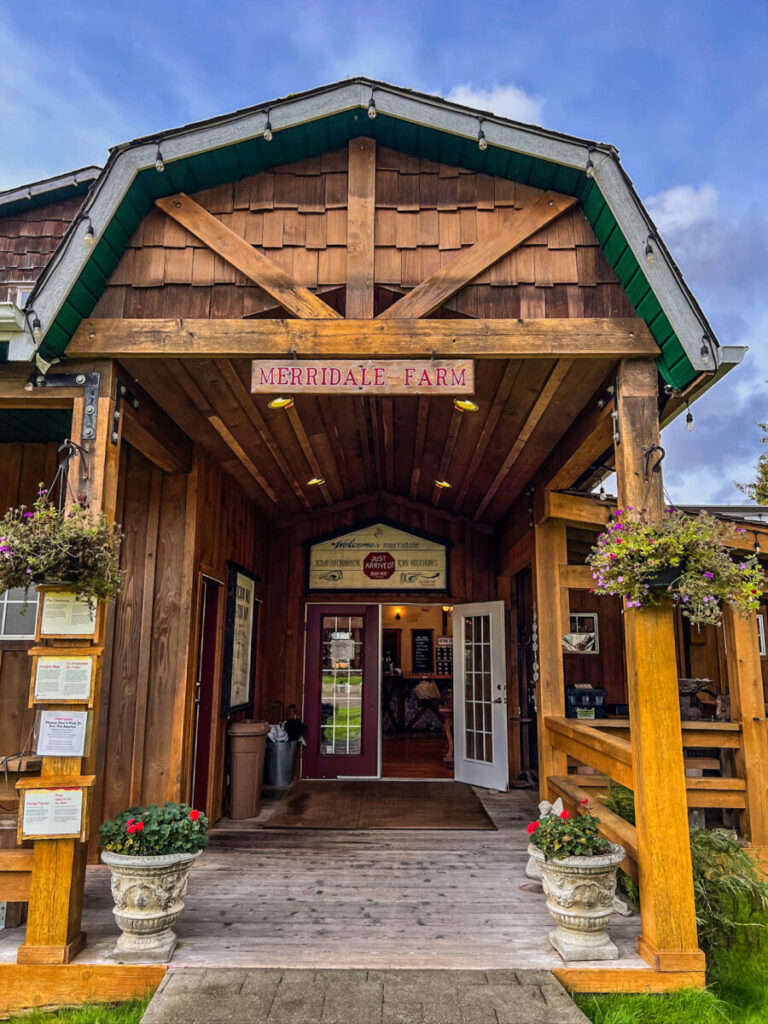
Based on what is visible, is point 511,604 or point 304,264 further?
point 511,604

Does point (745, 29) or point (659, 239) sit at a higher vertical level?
point (745, 29)

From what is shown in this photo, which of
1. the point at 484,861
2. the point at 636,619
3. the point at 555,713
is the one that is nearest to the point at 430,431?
the point at 555,713

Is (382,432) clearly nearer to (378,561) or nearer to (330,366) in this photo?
(378,561)

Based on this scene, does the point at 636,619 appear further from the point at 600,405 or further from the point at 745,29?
the point at 745,29

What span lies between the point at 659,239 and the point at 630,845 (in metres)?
2.91

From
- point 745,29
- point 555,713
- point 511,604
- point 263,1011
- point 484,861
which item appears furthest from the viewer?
point 745,29

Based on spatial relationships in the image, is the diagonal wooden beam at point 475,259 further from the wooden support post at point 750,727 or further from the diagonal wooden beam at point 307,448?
the wooden support post at point 750,727

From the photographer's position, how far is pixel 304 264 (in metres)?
3.72

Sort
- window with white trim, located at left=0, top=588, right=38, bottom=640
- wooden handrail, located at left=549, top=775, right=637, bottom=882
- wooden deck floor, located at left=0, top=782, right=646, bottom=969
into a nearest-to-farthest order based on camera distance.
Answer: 1. wooden deck floor, located at left=0, top=782, right=646, bottom=969
2. wooden handrail, located at left=549, top=775, right=637, bottom=882
3. window with white trim, located at left=0, top=588, right=38, bottom=640

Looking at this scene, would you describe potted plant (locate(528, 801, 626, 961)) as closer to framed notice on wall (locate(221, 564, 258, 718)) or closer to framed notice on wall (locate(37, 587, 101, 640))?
framed notice on wall (locate(37, 587, 101, 640))

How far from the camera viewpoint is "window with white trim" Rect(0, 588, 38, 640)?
4.69 m

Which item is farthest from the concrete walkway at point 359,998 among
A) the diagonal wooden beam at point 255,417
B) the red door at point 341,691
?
the red door at point 341,691

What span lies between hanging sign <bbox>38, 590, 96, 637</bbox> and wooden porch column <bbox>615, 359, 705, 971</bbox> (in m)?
2.59

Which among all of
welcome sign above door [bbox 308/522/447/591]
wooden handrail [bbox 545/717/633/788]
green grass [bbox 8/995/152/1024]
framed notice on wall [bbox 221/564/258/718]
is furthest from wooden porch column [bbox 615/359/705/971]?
welcome sign above door [bbox 308/522/447/591]
